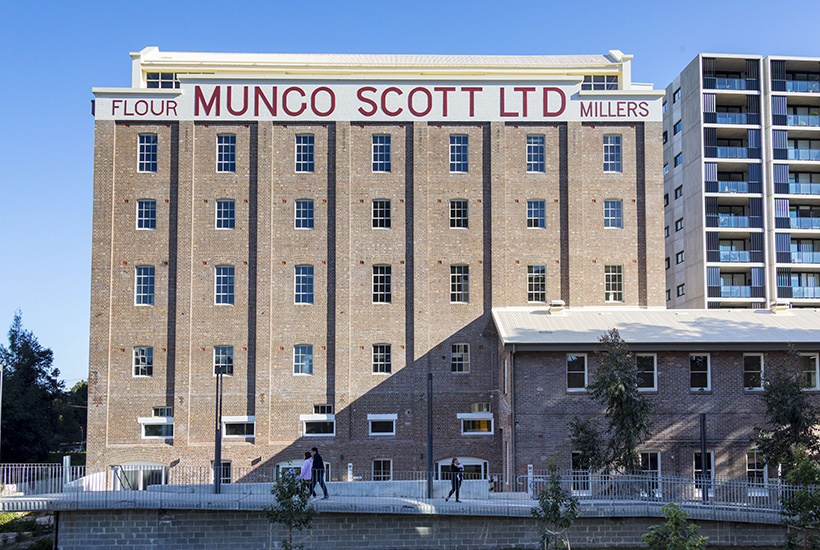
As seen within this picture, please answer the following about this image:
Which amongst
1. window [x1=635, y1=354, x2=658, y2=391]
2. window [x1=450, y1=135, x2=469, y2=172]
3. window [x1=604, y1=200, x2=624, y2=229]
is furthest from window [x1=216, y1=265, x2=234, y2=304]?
window [x1=635, y1=354, x2=658, y2=391]

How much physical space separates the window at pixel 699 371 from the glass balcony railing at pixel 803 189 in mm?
26513

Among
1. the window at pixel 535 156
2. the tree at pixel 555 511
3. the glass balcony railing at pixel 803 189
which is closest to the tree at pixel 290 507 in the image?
the tree at pixel 555 511

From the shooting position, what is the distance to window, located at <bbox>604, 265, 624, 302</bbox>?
131 feet

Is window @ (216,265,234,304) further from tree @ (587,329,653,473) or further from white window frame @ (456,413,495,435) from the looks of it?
tree @ (587,329,653,473)

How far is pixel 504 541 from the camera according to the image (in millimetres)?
26234

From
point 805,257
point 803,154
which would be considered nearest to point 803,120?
point 803,154

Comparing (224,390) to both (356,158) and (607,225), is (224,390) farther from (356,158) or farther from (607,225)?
(607,225)

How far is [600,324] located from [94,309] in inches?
932

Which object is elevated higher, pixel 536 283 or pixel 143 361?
pixel 536 283

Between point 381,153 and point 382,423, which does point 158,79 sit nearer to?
point 381,153

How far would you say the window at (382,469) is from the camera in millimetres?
37781

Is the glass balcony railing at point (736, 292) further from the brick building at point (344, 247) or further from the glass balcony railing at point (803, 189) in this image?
the brick building at point (344, 247)

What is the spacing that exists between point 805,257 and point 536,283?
25130 millimetres

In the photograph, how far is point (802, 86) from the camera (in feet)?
183
